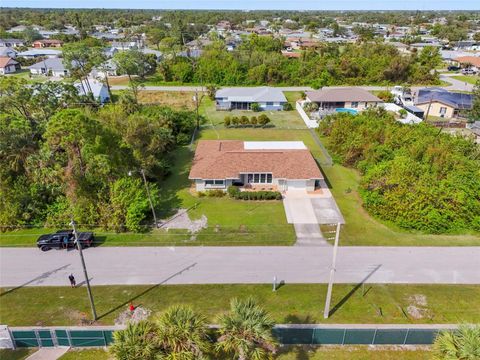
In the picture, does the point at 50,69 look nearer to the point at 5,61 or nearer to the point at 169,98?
the point at 5,61

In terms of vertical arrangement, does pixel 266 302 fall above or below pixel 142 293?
below

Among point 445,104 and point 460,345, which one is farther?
point 445,104

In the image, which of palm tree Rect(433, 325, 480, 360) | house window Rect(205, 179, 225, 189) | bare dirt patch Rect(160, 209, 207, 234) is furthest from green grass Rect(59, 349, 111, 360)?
house window Rect(205, 179, 225, 189)

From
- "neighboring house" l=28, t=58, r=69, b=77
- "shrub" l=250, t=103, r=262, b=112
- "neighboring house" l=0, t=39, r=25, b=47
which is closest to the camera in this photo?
"shrub" l=250, t=103, r=262, b=112

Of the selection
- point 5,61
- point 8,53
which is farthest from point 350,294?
point 8,53

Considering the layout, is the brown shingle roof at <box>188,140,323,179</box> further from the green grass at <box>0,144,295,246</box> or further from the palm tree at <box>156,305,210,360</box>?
the palm tree at <box>156,305,210,360</box>

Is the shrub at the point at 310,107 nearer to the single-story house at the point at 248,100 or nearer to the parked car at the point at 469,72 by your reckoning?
the single-story house at the point at 248,100
